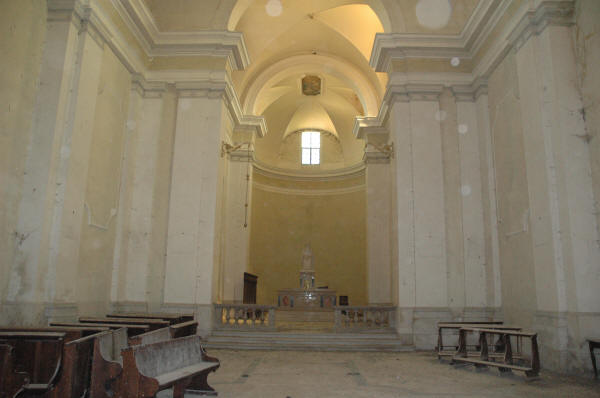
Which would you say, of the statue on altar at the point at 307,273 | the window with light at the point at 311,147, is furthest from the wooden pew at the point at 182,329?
the window with light at the point at 311,147

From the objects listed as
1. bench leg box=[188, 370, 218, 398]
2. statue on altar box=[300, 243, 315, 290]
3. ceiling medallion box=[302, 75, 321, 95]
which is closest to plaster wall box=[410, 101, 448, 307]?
bench leg box=[188, 370, 218, 398]

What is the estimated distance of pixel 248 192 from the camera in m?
16.0

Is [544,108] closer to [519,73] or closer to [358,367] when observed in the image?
[519,73]

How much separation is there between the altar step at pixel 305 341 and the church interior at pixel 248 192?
46 mm

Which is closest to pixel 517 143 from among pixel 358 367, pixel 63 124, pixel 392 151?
pixel 392 151

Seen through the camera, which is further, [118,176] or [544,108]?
[118,176]

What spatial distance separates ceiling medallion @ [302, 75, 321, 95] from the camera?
771 inches

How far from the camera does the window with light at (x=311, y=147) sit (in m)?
23.2

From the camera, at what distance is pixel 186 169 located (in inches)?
435

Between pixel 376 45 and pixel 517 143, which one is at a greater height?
pixel 376 45

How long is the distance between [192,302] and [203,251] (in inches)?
45.9

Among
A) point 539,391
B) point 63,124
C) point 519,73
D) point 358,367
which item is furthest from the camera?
point 519,73

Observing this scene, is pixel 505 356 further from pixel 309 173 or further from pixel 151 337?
pixel 309 173

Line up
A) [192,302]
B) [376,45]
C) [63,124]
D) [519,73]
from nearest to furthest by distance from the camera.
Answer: [63,124], [519,73], [192,302], [376,45]
